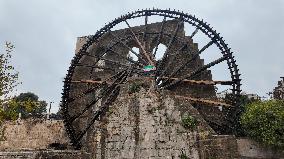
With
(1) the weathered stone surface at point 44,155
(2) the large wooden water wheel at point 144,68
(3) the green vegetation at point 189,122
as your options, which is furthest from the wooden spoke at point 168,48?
(3) the green vegetation at point 189,122

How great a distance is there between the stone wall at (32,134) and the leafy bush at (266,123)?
9014 millimetres

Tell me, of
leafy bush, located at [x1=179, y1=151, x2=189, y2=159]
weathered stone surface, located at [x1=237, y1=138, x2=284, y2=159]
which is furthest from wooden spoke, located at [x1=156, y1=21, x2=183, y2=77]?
leafy bush, located at [x1=179, y1=151, x2=189, y2=159]

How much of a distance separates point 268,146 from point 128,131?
5.82m

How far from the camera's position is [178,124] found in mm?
6609

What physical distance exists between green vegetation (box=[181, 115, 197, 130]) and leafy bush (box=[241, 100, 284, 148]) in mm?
4371

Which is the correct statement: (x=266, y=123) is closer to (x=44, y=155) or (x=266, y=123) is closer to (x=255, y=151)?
(x=255, y=151)

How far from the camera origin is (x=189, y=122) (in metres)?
6.56

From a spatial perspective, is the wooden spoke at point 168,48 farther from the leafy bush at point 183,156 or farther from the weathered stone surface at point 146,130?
the leafy bush at point 183,156

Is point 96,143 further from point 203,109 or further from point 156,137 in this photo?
point 203,109

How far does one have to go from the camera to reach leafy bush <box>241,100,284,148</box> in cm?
960

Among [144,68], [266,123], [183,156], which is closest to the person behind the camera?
[183,156]

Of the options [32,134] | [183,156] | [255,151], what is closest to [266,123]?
[255,151]

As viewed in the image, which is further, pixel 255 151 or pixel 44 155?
pixel 255 151

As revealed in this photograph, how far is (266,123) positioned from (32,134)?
10964mm
